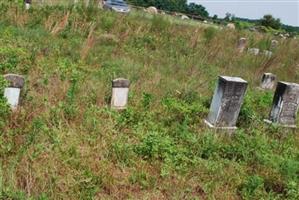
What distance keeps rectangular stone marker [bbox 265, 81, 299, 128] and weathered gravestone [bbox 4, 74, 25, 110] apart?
11.9ft

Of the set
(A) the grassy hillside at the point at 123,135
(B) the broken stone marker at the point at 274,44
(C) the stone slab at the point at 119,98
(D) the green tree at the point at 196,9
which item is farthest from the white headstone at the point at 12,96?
(D) the green tree at the point at 196,9

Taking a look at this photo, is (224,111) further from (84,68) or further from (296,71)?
(296,71)

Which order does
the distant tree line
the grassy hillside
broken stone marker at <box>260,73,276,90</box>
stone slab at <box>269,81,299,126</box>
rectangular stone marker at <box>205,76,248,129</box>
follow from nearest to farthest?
the grassy hillside, rectangular stone marker at <box>205,76,248,129</box>, stone slab at <box>269,81,299,126</box>, broken stone marker at <box>260,73,276,90</box>, the distant tree line

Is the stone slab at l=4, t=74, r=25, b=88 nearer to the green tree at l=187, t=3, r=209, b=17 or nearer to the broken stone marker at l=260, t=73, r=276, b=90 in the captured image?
the broken stone marker at l=260, t=73, r=276, b=90

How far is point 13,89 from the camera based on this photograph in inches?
169

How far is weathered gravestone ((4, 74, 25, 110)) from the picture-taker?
4.27 meters

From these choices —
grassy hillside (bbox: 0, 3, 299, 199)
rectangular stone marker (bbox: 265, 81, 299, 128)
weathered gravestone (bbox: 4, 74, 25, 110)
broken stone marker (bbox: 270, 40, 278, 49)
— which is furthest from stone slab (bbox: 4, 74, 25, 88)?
broken stone marker (bbox: 270, 40, 278, 49)

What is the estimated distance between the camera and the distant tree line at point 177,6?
162ft

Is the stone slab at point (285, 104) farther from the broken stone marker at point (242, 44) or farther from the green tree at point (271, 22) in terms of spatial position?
the green tree at point (271, 22)

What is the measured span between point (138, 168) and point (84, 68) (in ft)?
10.6

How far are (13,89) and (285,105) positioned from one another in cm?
388

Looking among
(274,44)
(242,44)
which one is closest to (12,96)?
(242,44)

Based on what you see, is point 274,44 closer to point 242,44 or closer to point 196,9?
point 242,44

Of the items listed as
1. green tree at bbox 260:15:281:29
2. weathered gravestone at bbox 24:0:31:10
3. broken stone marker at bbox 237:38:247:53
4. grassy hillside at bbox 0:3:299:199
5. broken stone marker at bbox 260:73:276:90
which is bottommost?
grassy hillside at bbox 0:3:299:199
